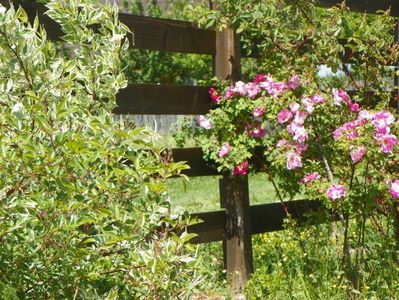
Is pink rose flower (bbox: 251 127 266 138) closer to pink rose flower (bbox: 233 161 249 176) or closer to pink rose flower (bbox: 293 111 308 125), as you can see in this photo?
pink rose flower (bbox: 233 161 249 176)

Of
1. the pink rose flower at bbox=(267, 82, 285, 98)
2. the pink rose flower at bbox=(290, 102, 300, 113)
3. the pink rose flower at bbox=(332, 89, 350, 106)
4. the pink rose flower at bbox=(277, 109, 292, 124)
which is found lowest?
the pink rose flower at bbox=(277, 109, 292, 124)

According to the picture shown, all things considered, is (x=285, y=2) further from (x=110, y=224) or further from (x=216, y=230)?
(x=110, y=224)

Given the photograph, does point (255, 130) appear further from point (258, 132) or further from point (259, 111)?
point (259, 111)

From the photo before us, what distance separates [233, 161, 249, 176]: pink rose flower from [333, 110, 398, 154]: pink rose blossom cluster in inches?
29.2

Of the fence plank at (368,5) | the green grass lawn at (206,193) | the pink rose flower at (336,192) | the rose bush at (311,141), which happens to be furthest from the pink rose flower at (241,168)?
the green grass lawn at (206,193)

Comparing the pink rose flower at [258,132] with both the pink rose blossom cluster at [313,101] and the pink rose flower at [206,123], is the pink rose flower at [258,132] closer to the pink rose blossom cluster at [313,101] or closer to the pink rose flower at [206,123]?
the pink rose flower at [206,123]

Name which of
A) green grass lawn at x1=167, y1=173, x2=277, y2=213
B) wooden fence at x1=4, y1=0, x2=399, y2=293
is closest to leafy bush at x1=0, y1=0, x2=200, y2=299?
wooden fence at x1=4, y1=0, x2=399, y2=293

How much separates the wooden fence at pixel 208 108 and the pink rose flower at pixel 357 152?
37.7 inches

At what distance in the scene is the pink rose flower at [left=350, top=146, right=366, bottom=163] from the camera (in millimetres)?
4312

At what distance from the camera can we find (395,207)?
4926 mm

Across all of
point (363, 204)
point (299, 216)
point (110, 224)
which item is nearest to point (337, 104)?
point (363, 204)

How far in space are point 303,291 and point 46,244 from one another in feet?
7.16

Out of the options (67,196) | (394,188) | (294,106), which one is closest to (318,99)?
(294,106)

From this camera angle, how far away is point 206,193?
1042 cm
